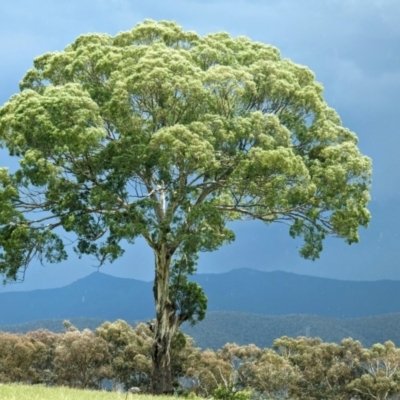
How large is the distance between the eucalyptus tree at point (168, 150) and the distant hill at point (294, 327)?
75.9 meters

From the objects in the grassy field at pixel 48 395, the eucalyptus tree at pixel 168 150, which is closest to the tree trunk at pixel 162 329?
the eucalyptus tree at pixel 168 150

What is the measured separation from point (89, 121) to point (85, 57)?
2749 millimetres

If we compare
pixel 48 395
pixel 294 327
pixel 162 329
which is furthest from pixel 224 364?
pixel 294 327

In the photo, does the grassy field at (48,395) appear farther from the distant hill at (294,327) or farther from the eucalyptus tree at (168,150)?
the distant hill at (294,327)

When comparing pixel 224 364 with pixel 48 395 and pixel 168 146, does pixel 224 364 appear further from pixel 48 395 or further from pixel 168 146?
pixel 48 395

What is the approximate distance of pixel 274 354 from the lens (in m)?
35.8

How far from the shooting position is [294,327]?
106750 millimetres

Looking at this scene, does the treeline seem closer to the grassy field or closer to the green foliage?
the green foliage

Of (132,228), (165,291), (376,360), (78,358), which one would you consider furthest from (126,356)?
Result: (132,228)

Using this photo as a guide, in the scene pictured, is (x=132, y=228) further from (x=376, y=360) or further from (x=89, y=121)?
(x=376, y=360)

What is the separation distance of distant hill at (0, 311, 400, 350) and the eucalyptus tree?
75.9 meters

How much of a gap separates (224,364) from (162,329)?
48.3 feet

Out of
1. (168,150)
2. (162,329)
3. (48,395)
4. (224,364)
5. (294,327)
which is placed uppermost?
(168,150)

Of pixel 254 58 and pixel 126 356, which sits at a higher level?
pixel 254 58
